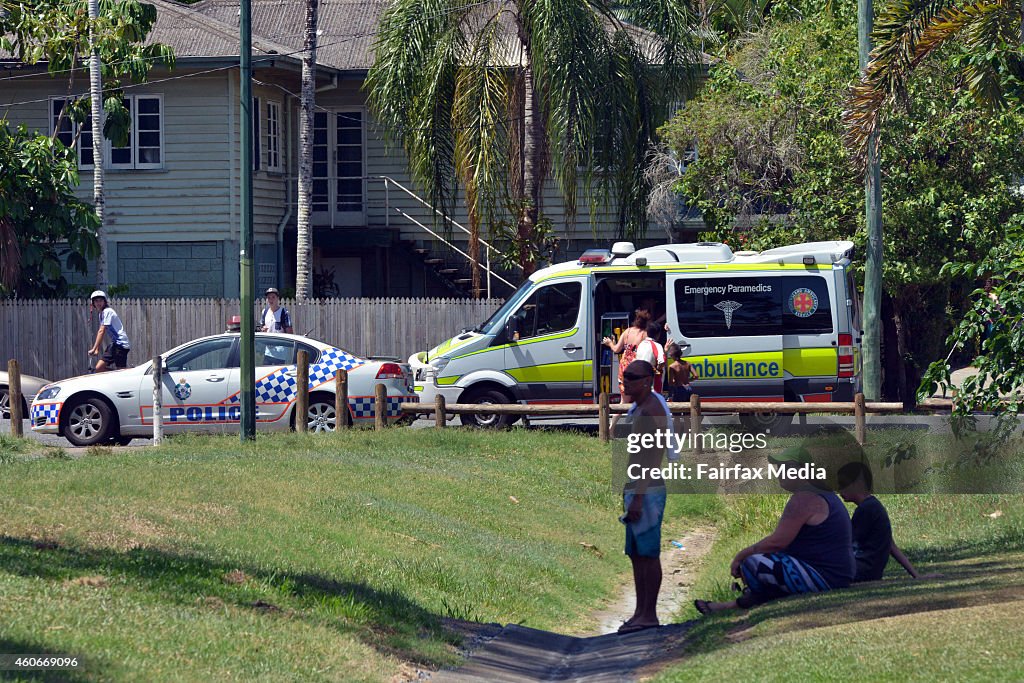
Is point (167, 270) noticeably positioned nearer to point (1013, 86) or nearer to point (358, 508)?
point (358, 508)

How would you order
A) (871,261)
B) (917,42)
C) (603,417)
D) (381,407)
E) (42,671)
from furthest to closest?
(871,261) < (603,417) < (381,407) < (917,42) < (42,671)

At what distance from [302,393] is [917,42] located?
8073 millimetres

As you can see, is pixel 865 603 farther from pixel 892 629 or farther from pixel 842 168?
pixel 842 168

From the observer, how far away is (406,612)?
857 cm

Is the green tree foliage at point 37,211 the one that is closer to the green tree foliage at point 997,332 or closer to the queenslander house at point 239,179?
the queenslander house at point 239,179

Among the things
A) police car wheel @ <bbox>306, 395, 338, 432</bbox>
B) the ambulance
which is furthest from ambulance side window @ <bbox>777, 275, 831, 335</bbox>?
police car wheel @ <bbox>306, 395, 338, 432</bbox>

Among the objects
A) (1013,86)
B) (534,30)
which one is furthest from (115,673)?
(534,30)

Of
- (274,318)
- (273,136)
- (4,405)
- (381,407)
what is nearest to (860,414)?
(381,407)

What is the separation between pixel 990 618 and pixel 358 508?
5.52m

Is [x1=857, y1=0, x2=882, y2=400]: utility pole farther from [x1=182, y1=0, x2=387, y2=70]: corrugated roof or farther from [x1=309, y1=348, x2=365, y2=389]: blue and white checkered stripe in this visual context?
[x1=182, y1=0, x2=387, y2=70]: corrugated roof

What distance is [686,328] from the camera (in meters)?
18.0

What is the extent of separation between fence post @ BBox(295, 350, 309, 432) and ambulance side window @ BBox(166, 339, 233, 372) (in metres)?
1.03

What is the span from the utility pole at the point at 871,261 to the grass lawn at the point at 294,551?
493 centimetres

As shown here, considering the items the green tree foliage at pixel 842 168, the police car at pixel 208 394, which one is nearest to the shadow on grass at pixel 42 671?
the police car at pixel 208 394
